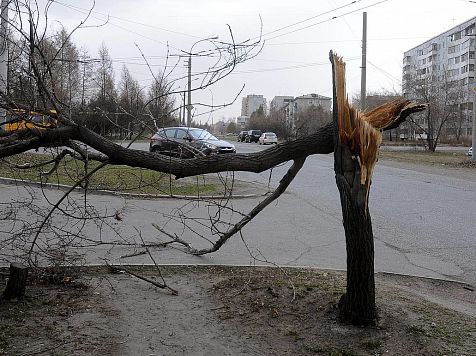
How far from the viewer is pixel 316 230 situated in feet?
31.1

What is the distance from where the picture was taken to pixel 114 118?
220 inches

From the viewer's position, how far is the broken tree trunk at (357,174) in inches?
167

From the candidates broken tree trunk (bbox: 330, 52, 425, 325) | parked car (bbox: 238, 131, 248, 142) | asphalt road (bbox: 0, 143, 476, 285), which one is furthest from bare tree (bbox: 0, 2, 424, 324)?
parked car (bbox: 238, 131, 248, 142)

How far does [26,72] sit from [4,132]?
0.56 meters

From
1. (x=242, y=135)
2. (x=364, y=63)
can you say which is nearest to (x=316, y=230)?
(x=364, y=63)

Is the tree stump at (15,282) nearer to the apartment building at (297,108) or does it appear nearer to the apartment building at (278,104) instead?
the apartment building at (297,108)

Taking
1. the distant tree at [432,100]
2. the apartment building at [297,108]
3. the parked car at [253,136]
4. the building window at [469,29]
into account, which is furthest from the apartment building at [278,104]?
the building window at [469,29]

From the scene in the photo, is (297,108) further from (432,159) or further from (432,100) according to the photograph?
(432,100)

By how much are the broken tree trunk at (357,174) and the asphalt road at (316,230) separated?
1.84 meters

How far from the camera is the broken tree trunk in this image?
4242 mm

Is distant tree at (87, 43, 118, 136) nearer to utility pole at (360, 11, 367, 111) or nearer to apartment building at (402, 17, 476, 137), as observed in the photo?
utility pole at (360, 11, 367, 111)

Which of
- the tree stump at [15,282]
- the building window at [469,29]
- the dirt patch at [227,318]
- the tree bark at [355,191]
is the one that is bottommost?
the dirt patch at [227,318]

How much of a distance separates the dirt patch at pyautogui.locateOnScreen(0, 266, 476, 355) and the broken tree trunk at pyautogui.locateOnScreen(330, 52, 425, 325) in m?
0.22

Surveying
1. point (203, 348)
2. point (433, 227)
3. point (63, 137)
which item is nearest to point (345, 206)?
point (203, 348)
